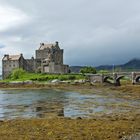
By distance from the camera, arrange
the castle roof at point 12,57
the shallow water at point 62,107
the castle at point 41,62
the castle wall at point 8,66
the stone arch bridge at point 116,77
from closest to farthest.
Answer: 1. the shallow water at point 62,107
2. the stone arch bridge at point 116,77
3. the castle at point 41,62
4. the castle wall at point 8,66
5. the castle roof at point 12,57

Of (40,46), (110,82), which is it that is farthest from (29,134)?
(40,46)

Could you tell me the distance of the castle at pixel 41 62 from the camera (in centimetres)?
15775

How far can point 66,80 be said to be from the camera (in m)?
131

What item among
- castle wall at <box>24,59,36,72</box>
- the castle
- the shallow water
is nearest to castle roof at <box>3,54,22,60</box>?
the castle

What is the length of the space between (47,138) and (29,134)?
5.11 ft

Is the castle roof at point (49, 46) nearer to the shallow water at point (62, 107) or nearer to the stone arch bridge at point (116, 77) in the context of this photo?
the stone arch bridge at point (116, 77)

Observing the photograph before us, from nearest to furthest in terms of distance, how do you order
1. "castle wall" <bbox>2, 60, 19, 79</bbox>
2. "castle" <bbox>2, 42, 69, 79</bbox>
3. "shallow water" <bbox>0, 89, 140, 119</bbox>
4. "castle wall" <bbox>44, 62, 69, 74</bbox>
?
"shallow water" <bbox>0, 89, 140, 119</bbox> → "castle wall" <bbox>44, 62, 69, 74</bbox> → "castle" <bbox>2, 42, 69, 79</bbox> → "castle wall" <bbox>2, 60, 19, 79</bbox>

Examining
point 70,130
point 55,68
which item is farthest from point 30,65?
point 70,130

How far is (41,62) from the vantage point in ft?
528

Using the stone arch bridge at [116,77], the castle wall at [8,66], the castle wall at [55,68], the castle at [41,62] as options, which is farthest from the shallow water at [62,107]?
the castle wall at [8,66]

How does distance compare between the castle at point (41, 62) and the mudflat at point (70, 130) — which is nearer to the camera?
the mudflat at point (70, 130)

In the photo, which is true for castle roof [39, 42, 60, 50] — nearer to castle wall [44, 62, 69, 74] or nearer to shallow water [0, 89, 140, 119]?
castle wall [44, 62, 69, 74]

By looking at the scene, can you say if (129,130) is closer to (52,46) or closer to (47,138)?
(47,138)

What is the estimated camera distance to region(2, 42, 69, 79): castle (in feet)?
518
